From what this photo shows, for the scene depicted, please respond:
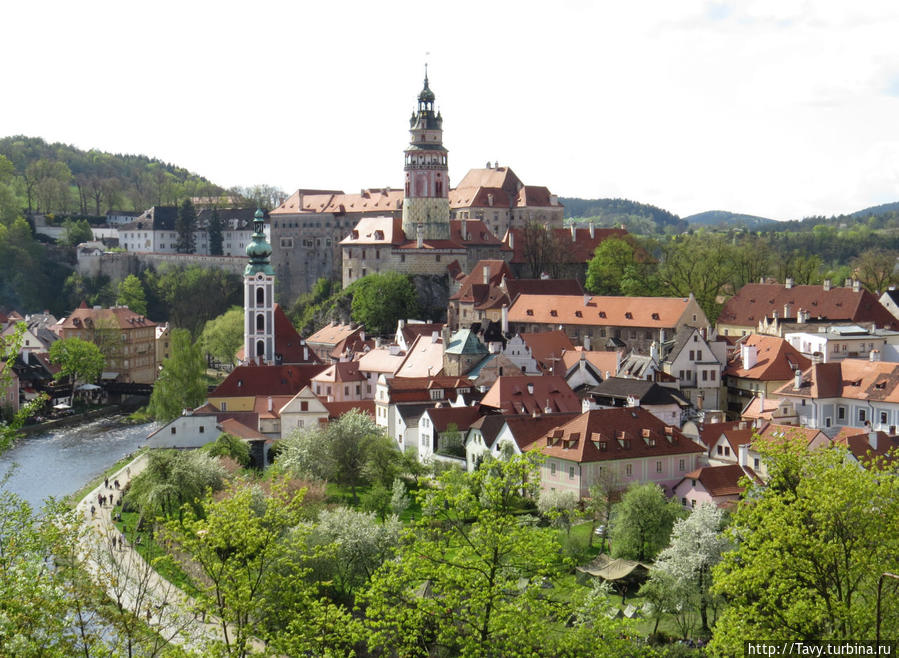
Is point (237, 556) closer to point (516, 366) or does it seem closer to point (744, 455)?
point (744, 455)

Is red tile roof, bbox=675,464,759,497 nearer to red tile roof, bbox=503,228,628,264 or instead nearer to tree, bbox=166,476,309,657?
tree, bbox=166,476,309,657

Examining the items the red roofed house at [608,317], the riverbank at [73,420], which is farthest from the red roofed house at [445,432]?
the riverbank at [73,420]

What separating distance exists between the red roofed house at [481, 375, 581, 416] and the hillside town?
0.26 ft

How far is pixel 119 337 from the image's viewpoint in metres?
73.9

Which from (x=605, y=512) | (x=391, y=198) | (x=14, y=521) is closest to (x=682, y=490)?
(x=605, y=512)

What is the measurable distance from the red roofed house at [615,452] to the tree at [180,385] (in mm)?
21440

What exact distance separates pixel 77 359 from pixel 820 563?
56431mm

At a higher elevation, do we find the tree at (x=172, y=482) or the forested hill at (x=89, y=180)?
the forested hill at (x=89, y=180)

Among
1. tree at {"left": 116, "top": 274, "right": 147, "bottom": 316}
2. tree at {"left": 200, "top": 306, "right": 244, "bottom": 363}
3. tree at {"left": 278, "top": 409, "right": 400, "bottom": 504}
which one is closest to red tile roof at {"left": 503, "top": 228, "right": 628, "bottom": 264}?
tree at {"left": 200, "top": 306, "right": 244, "bottom": 363}

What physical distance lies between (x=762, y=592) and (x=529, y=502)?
20547 millimetres

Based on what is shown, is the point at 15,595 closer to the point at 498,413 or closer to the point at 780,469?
the point at 780,469

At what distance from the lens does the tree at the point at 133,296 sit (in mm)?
89244

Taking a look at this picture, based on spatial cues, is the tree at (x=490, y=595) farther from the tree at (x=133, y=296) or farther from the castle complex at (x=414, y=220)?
Result: the tree at (x=133, y=296)

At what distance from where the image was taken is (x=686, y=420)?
42938mm
